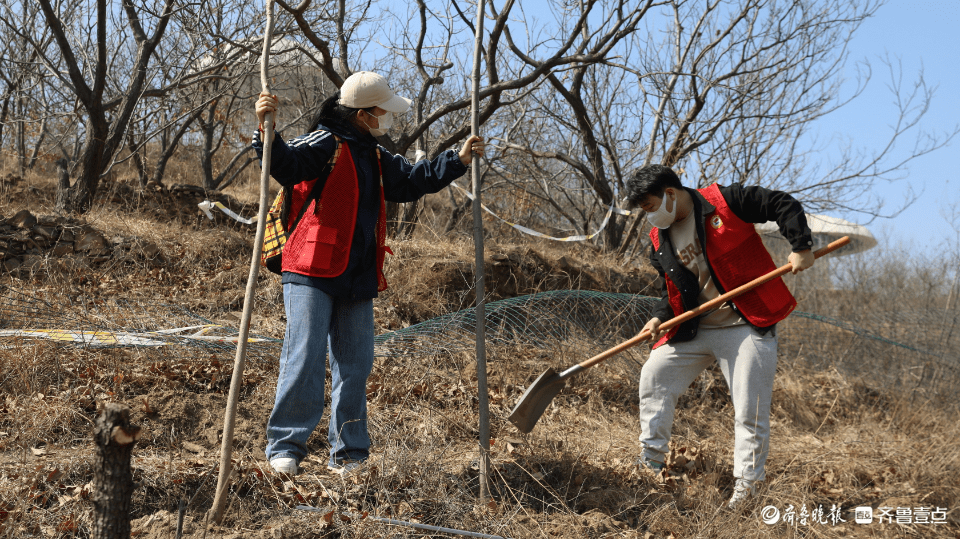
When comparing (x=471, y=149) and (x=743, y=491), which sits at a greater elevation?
(x=471, y=149)

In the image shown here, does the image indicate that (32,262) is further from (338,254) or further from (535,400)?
(535,400)

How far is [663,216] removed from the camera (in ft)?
10.3

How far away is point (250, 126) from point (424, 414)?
13464mm

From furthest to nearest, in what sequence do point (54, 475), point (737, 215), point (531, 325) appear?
point (531, 325), point (737, 215), point (54, 475)

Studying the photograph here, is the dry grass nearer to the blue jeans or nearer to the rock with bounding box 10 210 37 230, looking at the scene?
the blue jeans

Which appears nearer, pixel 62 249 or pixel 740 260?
pixel 740 260

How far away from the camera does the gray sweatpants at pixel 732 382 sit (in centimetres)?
303

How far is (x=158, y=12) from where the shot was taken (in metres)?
7.56

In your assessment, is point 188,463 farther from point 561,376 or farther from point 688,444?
point 688,444

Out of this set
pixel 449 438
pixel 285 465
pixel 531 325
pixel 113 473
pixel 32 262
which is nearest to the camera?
pixel 113 473

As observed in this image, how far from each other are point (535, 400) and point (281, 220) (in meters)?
1.46

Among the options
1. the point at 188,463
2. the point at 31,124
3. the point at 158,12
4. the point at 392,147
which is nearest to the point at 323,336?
the point at 188,463

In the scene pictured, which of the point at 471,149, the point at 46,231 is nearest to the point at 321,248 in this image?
the point at 471,149

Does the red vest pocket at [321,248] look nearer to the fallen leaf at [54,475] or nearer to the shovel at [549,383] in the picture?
the shovel at [549,383]
